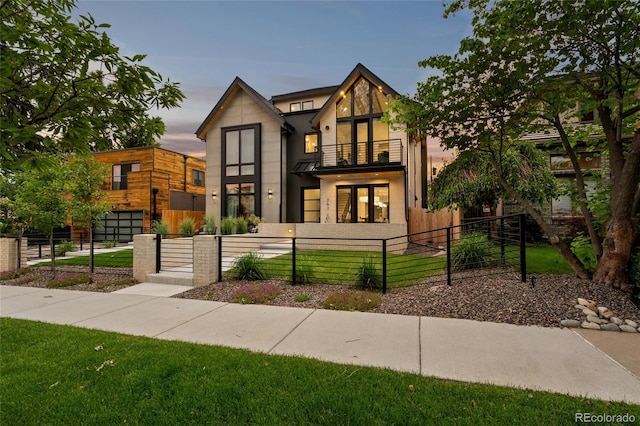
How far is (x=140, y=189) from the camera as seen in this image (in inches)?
781

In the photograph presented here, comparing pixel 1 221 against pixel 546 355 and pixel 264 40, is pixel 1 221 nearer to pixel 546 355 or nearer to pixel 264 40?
pixel 264 40

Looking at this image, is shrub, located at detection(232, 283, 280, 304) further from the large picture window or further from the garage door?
the garage door

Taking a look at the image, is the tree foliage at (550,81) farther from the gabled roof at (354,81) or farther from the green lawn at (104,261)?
the green lawn at (104,261)

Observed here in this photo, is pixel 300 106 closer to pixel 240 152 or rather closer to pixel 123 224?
pixel 240 152

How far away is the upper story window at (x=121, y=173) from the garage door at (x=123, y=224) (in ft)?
6.29

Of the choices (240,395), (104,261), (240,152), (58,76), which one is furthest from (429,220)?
(58,76)

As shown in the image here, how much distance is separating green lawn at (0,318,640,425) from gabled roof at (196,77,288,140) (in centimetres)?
1538

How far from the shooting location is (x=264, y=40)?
379 inches

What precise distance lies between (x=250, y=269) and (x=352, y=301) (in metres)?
3.28

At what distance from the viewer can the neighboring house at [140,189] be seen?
64.8ft

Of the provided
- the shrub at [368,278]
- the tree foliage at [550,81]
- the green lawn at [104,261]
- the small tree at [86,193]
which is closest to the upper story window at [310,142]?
the small tree at [86,193]

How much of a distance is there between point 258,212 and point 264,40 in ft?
A: 31.9

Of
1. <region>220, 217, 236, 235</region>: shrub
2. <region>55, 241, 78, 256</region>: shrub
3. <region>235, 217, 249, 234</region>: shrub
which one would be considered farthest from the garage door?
<region>235, 217, 249, 234</region>: shrub

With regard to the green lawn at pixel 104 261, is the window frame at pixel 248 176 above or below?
above
